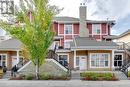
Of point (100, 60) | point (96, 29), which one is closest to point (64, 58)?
point (100, 60)

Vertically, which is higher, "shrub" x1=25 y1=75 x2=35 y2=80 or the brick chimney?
the brick chimney

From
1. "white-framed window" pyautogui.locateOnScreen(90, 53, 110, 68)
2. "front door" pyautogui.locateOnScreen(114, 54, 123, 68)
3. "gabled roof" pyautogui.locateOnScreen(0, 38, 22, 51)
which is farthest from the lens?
"front door" pyautogui.locateOnScreen(114, 54, 123, 68)

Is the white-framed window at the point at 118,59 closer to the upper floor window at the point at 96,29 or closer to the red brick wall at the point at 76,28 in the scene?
the upper floor window at the point at 96,29

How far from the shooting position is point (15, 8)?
3178 centimetres

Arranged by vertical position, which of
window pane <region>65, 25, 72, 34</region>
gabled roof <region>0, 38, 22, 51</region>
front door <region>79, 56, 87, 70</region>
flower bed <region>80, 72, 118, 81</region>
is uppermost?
window pane <region>65, 25, 72, 34</region>

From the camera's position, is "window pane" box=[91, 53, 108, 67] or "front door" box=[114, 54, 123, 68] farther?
"front door" box=[114, 54, 123, 68]

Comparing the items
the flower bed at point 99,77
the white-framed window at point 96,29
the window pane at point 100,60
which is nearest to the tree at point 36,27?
the flower bed at point 99,77

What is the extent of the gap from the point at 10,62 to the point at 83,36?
1220cm

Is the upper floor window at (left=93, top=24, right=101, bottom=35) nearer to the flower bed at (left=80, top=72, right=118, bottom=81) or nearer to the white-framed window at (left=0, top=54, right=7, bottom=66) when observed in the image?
the white-framed window at (left=0, top=54, right=7, bottom=66)

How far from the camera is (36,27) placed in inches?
1254

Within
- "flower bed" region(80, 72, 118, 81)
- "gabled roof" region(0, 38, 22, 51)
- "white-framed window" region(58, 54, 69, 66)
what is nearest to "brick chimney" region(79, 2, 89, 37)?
"white-framed window" region(58, 54, 69, 66)

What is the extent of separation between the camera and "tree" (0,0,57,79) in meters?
31.4

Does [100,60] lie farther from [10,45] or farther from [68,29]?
[10,45]

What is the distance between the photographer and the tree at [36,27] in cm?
3142
